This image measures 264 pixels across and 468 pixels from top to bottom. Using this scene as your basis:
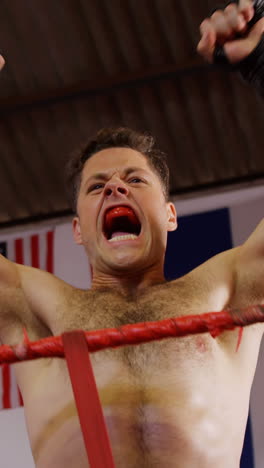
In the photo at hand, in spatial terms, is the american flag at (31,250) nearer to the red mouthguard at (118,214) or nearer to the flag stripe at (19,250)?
the flag stripe at (19,250)

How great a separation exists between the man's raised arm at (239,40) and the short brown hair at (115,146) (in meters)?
0.56

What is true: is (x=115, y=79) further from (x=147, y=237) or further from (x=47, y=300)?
(x=47, y=300)

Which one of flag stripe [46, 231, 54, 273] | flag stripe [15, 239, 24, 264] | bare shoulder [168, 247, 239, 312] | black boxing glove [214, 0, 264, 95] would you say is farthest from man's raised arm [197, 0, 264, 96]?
flag stripe [15, 239, 24, 264]

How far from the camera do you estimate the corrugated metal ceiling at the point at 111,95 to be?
2.96 metres

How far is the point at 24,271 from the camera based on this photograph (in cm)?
168

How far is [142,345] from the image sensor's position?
1.47 m

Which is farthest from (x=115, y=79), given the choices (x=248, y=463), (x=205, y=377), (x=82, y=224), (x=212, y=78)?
(x=205, y=377)

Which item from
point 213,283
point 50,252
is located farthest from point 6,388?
point 213,283

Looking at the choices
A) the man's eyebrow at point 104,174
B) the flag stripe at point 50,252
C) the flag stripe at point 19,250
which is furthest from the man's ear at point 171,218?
the flag stripe at point 19,250

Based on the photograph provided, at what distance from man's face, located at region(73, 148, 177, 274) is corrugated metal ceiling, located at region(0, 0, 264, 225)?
4.31ft

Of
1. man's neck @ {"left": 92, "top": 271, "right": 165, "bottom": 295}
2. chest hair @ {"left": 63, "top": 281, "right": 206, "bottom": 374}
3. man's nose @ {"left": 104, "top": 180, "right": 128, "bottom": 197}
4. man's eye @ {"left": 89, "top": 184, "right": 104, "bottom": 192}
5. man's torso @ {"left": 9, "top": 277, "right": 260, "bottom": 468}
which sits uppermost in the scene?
man's eye @ {"left": 89, "top": 184, "right": 104, "bottom": 192}

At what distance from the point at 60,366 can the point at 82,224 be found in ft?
1.48

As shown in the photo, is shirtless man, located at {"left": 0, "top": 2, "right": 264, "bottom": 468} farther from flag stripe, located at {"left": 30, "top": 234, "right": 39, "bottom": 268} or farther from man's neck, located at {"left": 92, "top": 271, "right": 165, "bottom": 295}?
flag stripe, located at {"left": 30, "top": 234, "right": 39, "bottom": 268}

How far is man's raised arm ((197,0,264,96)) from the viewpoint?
138 centimetres
